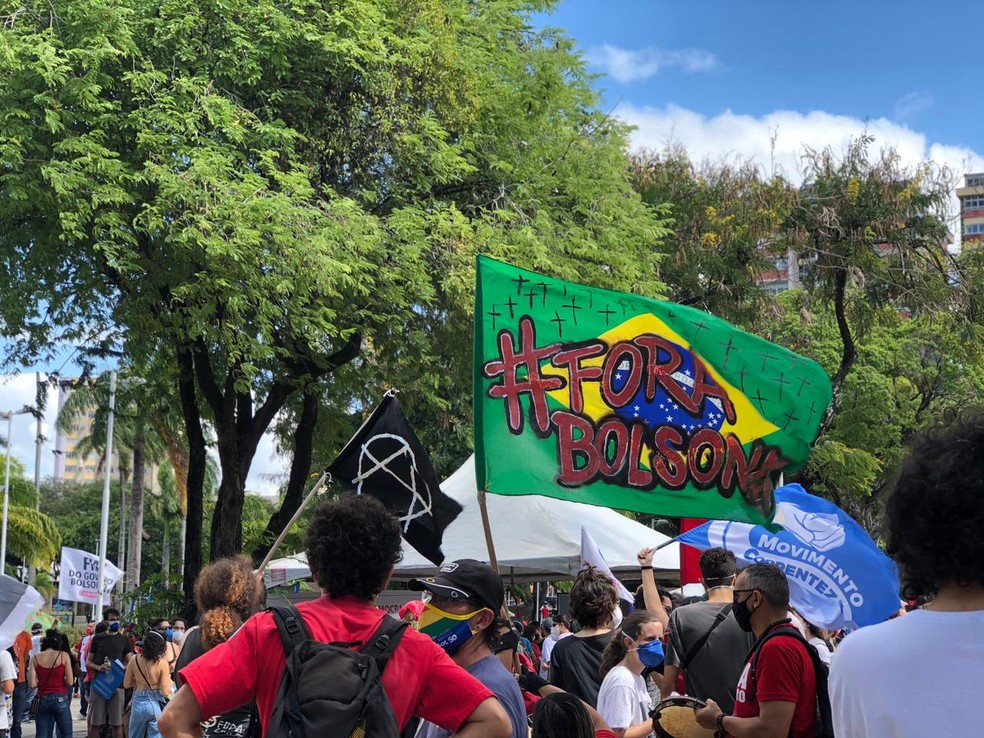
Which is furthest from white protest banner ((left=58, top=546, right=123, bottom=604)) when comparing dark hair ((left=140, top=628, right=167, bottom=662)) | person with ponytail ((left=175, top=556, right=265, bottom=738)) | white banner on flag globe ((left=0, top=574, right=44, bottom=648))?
person with ponytail ((left=175, top=556, right=265, bottom=738))

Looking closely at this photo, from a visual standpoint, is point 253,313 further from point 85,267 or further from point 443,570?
point 443,570

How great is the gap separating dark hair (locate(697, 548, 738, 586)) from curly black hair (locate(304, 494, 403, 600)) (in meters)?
3.13

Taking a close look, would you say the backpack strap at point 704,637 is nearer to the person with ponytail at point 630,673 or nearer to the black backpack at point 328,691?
the person with ponytail at point 630,673

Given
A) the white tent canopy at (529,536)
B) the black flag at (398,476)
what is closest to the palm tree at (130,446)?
the white tent canopy at (529,536)

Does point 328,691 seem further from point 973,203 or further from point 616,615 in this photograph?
point 973,203

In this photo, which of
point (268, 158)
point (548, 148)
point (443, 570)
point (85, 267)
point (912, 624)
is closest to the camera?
point (912, 624)

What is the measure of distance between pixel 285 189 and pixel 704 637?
34.6 ft

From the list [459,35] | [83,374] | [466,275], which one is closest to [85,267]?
[83,374]

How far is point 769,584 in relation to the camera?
4.83 metres

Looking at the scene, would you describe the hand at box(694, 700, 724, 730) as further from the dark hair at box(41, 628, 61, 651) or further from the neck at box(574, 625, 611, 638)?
the dark hair at box(41, 628, 61, 651)

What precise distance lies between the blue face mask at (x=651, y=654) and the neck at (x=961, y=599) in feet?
12.7

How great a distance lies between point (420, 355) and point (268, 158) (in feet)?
11.8

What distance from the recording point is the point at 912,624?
2.27 m

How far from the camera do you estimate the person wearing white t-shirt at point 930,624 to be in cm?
220
